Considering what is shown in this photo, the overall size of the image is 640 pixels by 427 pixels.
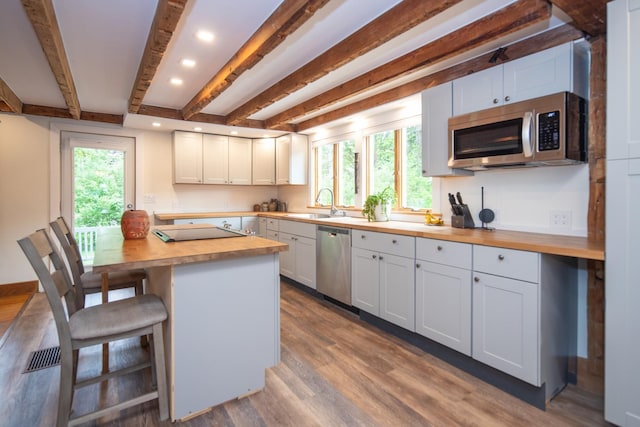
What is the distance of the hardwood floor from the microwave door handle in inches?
59.6

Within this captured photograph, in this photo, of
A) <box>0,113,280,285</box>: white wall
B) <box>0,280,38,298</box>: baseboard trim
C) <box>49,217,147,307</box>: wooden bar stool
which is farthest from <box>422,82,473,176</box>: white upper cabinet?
<box>0,280,38,298</box>: baseboard trim

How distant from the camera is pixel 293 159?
499 centimetres

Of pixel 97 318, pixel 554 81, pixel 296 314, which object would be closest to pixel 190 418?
pixel 97 318

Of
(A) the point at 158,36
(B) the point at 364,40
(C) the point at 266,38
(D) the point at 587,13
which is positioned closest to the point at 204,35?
(A) the point at 158,36

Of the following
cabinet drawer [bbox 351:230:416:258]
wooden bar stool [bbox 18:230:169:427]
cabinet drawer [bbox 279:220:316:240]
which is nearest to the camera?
wooden bar stool [bbox 18:230:169:427]

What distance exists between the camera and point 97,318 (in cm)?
163

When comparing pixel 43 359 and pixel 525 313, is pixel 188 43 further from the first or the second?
pixel 525 313

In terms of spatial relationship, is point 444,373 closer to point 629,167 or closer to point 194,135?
point 629,167

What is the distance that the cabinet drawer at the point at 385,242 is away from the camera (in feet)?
8.64

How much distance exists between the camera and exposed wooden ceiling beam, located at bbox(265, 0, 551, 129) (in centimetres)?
187

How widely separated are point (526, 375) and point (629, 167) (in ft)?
4.06

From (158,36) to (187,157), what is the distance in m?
2.99

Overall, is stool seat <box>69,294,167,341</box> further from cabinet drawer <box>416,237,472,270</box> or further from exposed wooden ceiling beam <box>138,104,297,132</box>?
exposed wooden ceiling beam <box>138,104,297,132</box>

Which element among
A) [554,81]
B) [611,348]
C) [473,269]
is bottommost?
[611,348]
